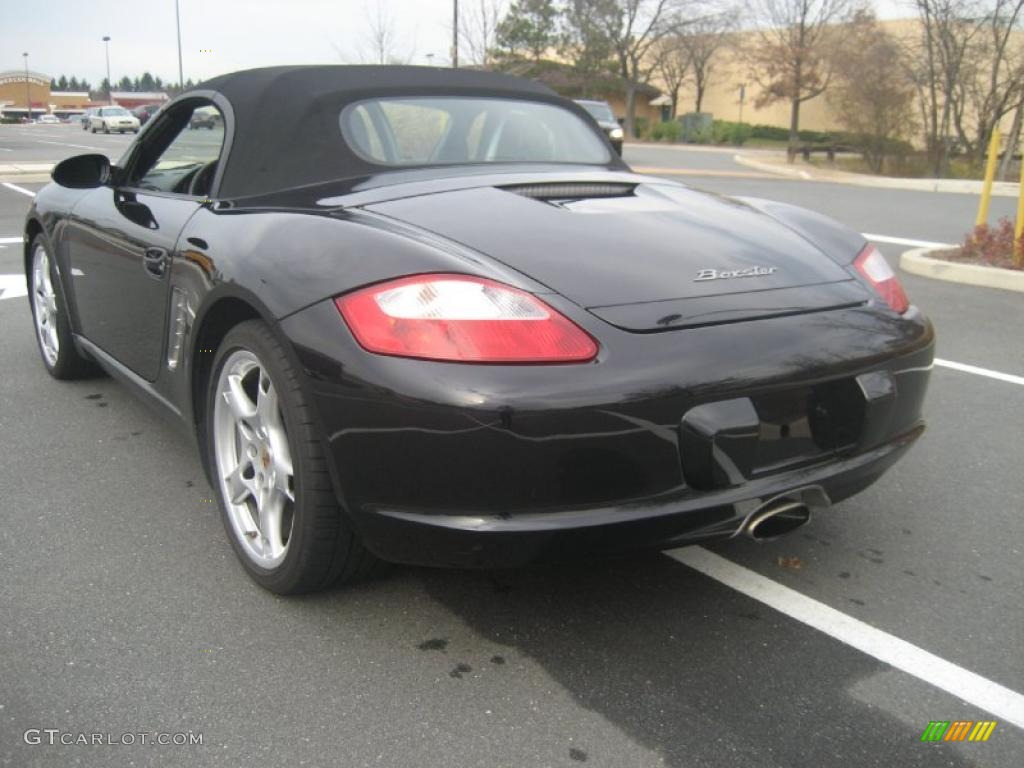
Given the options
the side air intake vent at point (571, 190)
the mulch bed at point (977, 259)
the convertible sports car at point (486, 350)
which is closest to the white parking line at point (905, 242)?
the mulch bed at point (977, 259)

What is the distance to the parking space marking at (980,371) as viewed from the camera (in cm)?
485

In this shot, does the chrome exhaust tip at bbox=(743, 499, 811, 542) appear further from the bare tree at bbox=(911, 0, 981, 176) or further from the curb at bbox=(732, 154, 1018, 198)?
the bare tree at bbox=(911, 0, 981, 176)

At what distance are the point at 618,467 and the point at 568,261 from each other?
1.75 ft

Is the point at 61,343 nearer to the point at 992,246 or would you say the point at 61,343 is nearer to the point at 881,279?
the point at 881,279

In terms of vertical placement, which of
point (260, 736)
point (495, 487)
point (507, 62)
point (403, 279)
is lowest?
point (260, 736)

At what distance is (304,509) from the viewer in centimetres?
225

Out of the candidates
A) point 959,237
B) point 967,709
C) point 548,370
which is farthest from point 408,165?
point 959,237

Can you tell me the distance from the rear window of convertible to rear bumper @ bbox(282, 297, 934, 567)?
1055 millimetres

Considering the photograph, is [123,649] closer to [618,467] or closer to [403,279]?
[403,279]

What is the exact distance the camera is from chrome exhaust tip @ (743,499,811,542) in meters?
2.15

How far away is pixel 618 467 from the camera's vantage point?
2.00m

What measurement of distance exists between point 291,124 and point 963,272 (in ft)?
22.9

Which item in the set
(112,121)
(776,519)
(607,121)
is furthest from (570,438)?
(112,121)

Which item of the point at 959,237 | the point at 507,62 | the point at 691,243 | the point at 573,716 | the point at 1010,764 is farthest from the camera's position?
the point at 507,62
